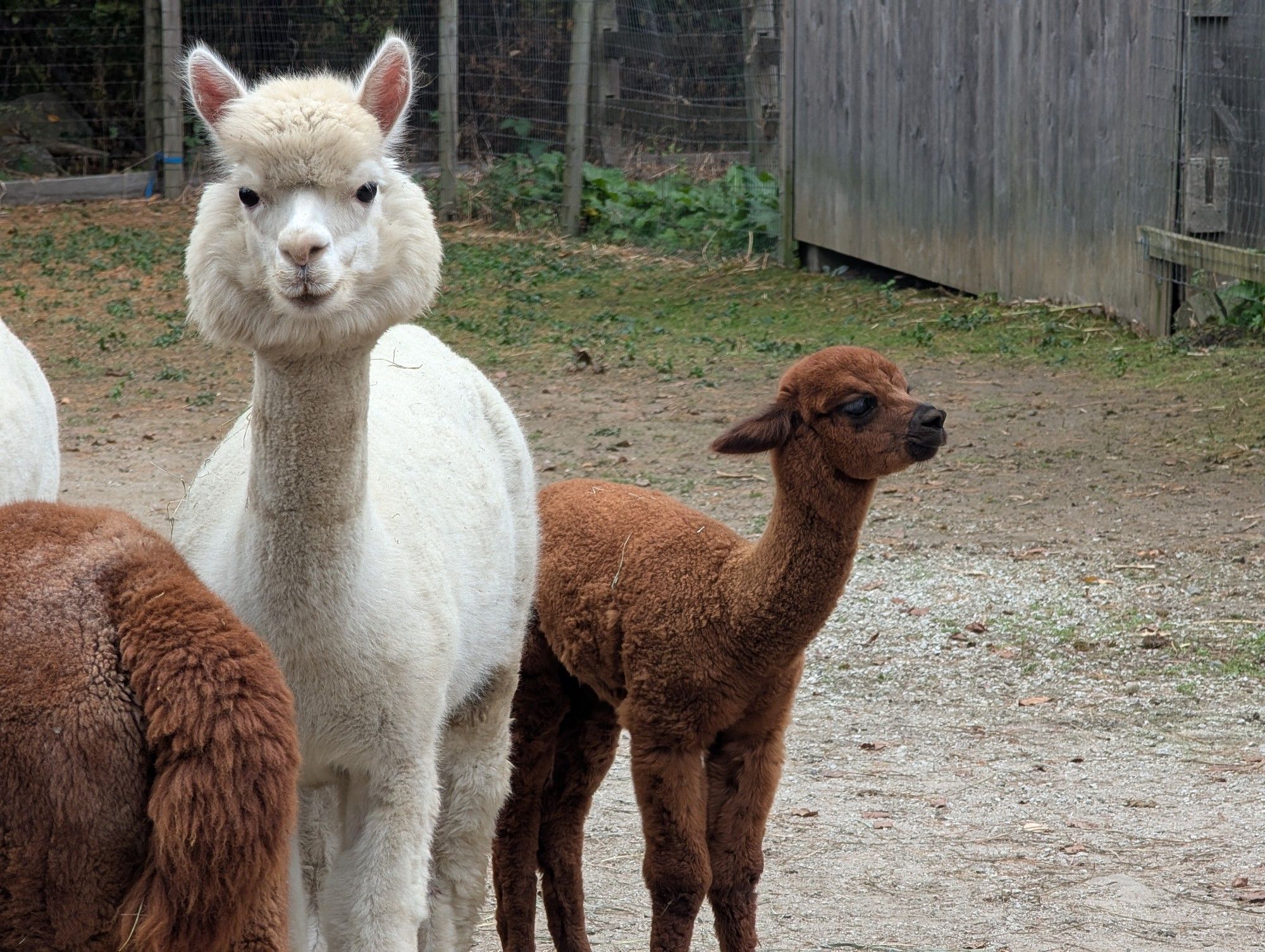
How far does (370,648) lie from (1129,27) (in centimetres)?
805

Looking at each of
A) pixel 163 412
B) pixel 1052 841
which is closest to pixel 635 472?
pixel 163 412

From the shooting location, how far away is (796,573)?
159 inches

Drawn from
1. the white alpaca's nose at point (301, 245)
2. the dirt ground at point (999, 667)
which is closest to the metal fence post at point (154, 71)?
the dirt ground at point (999, 667)

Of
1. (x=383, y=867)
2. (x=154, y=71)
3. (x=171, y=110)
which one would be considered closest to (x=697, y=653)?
(x=383, y=867)

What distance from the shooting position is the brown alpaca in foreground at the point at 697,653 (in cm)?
401

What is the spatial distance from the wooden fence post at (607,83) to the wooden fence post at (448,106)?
135 centimetres

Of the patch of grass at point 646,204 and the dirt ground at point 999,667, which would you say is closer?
the dirt ground at point 999,667

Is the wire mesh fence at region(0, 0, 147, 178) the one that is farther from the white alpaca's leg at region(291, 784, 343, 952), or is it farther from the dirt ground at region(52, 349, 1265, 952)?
the white alpaca's leg at region(291, 784, 343, 952)

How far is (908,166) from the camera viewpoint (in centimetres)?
1213

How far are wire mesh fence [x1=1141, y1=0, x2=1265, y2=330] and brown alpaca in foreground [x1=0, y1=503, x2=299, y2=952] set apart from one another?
7.81 m

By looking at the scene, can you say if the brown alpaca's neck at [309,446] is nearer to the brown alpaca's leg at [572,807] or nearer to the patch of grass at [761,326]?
the brown alpaca's leg at [572,807]

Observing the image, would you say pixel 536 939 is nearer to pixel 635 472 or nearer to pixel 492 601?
pixel 492 601

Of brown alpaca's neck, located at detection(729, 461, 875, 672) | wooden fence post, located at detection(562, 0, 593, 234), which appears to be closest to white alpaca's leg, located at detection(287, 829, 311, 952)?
brown alpaca's neck, located at detection(729, 461, 875, 672)

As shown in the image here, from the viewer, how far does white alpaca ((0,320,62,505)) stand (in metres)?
4.01
